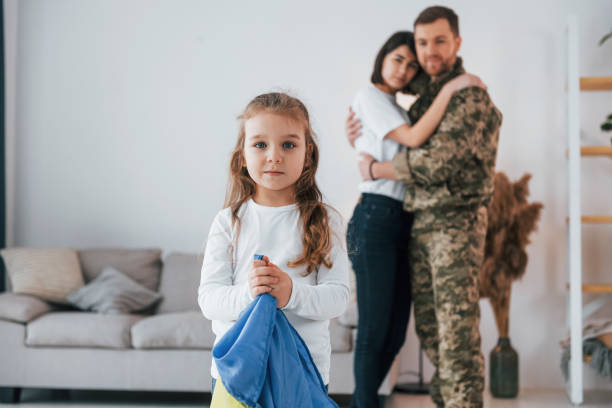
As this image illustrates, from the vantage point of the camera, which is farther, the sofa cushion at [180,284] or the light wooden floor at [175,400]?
the sofa cushion at [180,284]

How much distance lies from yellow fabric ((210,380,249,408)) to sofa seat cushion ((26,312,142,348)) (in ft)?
7.37

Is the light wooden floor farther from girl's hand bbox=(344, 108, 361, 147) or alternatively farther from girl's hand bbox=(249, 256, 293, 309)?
girl's hand bbox=(249, 256, 293, 309)

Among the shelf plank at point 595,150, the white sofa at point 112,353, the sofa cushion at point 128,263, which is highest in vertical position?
the shelf plank at point 595,150

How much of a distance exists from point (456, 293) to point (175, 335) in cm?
161

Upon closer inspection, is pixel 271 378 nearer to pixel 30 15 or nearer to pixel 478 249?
pixel 478 249

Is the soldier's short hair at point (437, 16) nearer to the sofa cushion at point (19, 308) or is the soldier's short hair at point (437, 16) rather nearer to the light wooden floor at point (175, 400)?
the light wooden floor at point (175, 400)

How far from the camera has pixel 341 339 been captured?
3145mm

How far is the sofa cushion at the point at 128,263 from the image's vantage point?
3.85 meters

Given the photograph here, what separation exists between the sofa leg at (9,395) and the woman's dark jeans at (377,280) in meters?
1.98

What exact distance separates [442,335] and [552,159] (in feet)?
7.04

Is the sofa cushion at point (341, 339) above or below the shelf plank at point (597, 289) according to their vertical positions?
below

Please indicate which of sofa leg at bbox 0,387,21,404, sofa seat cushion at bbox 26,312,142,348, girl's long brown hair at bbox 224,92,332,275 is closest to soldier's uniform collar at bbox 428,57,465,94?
girl's long brown hair at bbox 224,92,332,275

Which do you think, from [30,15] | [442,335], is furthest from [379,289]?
[30,15]

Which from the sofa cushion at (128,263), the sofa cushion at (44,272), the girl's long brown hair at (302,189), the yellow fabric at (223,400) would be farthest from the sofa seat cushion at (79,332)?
the yellow fabric at (223,400)
